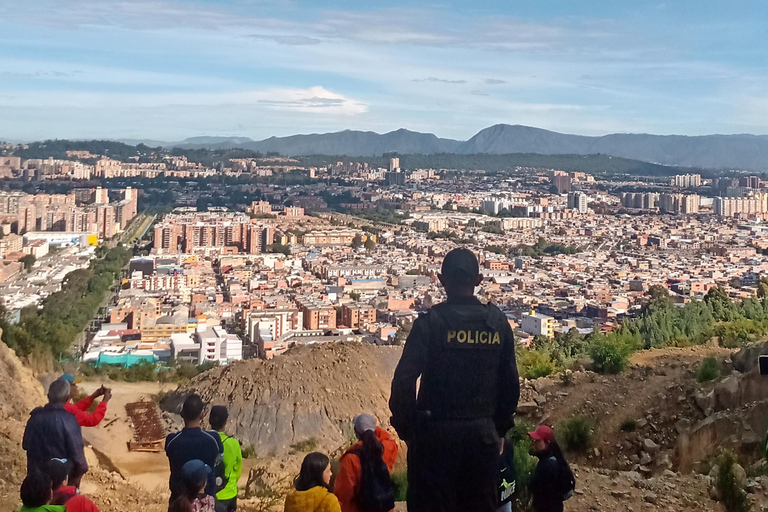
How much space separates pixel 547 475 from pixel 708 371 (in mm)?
3172

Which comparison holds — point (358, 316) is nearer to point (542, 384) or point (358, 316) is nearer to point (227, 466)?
point (542, 384)

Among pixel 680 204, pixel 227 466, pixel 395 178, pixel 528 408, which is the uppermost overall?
pixel 395 178

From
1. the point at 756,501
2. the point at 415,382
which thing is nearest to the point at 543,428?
the point at 415,382

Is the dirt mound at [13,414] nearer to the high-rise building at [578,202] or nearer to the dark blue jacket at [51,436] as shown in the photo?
the dark blue jacket at [51,436]

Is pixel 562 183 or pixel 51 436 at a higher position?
pixel 562 183

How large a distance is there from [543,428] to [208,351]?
1143cm

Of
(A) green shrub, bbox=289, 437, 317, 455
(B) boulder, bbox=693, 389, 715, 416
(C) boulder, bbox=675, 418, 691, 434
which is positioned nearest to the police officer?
(C) boulder, bbox=675, 418, 691, 434

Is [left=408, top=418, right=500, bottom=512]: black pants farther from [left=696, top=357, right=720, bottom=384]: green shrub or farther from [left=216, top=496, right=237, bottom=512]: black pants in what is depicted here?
[left=696, top=357, right=720, bottom=384]: green shrub

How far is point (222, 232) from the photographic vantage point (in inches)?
1251

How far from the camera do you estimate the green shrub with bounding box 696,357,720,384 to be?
14.8ft

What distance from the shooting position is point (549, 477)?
1829mm

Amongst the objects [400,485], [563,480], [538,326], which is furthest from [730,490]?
[538,326]

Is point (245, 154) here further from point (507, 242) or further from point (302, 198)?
point (507, 242)

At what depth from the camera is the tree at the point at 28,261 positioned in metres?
17.7
